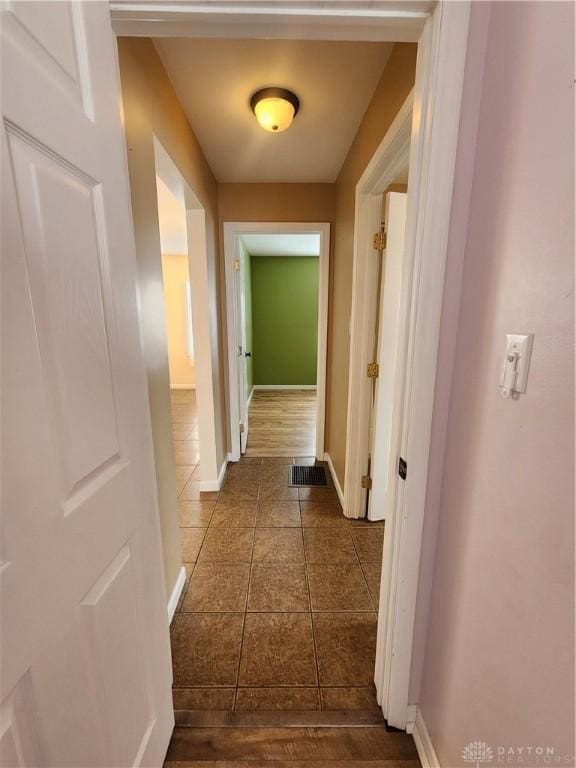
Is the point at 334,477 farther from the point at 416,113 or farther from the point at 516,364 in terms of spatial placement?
the point at 416,113

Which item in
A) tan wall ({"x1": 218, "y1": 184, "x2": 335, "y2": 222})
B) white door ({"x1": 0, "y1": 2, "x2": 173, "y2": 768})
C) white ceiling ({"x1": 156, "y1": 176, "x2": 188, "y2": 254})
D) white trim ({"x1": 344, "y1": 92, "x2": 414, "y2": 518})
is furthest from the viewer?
white ceiling ({"x1": 156, "y1": 176, "x2": 188, "y2": 254})

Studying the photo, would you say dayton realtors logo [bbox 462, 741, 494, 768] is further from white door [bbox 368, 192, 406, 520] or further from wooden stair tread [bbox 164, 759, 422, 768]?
white door [bbox 368, 192, 406, 520]

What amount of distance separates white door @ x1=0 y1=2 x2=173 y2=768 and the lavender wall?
84 cm

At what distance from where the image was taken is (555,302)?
542 millimetres

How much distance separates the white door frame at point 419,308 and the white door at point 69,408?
29.4 inches

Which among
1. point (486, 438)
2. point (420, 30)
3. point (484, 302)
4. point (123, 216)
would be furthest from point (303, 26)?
point (486, 438)

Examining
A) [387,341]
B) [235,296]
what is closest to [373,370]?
A: [387,341]

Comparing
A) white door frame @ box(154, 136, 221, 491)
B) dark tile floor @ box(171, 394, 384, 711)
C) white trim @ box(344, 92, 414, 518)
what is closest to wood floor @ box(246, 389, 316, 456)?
white door frame @ box(154, 136, 221, 491)

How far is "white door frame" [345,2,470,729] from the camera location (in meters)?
0.74

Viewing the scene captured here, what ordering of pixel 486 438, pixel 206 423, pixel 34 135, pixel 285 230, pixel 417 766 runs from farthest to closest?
pixel 285 230 < pixel 206 423 < pixel 417 766 < pixel 486 438 < pixel 34 135

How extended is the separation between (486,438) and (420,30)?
3.36ft

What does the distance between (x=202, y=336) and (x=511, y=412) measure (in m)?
2.05

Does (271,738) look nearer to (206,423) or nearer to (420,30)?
(206,423)

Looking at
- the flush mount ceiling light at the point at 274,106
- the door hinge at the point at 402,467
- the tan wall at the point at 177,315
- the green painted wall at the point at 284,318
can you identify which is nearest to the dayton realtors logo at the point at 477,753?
the door hinge at the point at 402,467
